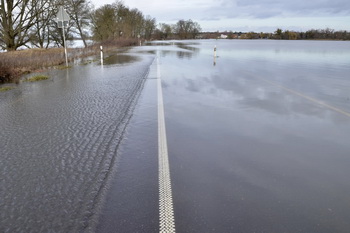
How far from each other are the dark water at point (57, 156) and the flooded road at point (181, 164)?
0.02 metres

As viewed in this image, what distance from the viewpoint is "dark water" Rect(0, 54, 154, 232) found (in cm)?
324

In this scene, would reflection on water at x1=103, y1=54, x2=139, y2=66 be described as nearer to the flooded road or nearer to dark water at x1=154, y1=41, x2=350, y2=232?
the flooded road

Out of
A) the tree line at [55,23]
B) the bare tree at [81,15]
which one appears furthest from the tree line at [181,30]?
the bare tree at [81,15]

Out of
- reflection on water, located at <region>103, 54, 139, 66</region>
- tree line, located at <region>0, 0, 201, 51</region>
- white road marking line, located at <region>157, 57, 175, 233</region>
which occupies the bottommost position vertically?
white road marking line, located at <region>157, 57, 175, 233</region>

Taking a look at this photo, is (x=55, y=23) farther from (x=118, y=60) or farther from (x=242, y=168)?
(x=242, y=168)

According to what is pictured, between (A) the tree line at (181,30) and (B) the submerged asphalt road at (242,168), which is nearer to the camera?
(B) the submerged asphalt road at (242,168)

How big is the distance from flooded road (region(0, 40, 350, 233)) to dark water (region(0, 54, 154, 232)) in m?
0.02

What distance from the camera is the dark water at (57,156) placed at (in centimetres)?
324

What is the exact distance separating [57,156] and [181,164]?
6.35 ft

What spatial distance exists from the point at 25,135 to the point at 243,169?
13.3 ft

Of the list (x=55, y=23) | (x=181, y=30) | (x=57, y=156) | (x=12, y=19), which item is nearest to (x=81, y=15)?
(x=55, y=23)

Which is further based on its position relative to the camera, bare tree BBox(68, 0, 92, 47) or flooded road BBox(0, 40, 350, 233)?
bare tree BBox(68, 0, 92, 47)

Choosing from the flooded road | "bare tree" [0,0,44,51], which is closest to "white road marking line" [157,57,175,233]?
the flooded road

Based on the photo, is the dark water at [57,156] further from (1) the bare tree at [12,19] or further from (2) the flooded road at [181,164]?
(1) the bare tree at [12,19]
